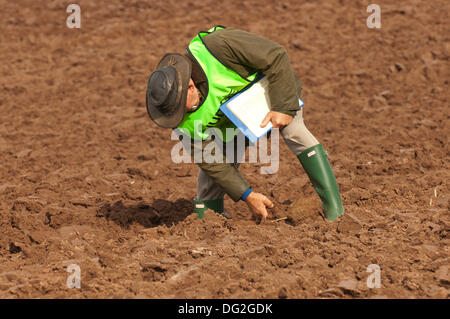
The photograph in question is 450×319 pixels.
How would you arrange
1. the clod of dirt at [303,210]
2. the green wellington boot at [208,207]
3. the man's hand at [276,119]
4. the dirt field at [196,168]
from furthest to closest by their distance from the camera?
the green wellington boot at [208,207] < the clod of dirt at [303,210] < the man's hand at [276,119] < the dirt field at [196,168]

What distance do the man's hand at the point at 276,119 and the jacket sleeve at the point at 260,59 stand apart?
0.11ft

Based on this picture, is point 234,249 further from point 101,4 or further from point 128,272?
point 101,4

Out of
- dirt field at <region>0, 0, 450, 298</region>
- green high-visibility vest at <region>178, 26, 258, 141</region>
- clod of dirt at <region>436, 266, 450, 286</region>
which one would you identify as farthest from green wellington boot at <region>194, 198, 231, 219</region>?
clod of dirt at <region>436, 266, 450, 286</region>

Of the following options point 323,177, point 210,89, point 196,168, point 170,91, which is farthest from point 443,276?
point 196,168

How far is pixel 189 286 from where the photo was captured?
335 centimetres

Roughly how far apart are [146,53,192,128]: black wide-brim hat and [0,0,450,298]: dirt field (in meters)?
0.85

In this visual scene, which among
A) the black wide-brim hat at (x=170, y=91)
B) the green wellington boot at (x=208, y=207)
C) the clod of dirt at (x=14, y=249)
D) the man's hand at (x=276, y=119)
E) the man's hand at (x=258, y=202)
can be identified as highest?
the black wide-brim hat at (x=170, y=91)

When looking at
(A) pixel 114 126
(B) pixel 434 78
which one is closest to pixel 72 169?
(A) pixel 114 126

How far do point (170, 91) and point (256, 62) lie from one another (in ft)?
1.93

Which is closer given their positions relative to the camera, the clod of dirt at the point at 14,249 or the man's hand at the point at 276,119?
the man's hand at the point at 276,119

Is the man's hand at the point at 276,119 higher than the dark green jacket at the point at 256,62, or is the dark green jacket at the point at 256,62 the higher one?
the dark green jacket at the point at 256,62

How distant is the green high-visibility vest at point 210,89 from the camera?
12.2ft

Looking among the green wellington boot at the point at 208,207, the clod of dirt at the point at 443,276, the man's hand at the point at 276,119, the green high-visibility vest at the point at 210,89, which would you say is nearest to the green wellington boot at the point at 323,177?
the man's hand at the point at 276,119

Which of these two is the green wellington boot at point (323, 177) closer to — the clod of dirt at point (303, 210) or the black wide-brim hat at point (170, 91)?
the clod of dirt at point (303, 210)
